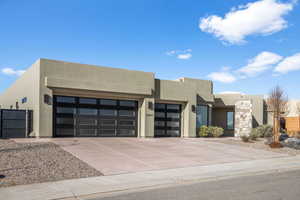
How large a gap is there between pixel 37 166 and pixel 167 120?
1256cm

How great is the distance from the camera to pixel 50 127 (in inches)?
576

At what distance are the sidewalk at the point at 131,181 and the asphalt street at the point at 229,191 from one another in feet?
1.59

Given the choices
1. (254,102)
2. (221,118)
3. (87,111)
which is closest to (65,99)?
(87,111)

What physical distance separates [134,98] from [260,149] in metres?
9.10

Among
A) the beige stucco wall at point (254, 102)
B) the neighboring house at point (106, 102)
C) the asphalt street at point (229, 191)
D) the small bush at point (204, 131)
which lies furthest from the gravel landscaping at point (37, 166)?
the beige stucco wall at point (254, 102)

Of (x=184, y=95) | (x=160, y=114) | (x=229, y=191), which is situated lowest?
(x=229, y=191)

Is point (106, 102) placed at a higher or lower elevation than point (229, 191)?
higher

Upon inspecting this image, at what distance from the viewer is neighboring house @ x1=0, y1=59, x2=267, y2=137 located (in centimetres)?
1468

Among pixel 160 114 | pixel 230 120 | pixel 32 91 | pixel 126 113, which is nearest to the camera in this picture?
pixel 32 91

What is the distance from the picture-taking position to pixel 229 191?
20.9ft

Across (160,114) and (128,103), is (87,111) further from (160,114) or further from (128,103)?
(160,114)

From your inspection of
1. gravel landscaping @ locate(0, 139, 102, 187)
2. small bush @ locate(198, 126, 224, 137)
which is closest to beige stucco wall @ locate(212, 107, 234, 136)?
small bush @ locate(198, 126, 224, 137)

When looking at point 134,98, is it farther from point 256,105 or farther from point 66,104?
point 256,105

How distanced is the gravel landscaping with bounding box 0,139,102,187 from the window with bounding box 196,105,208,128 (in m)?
13.2
